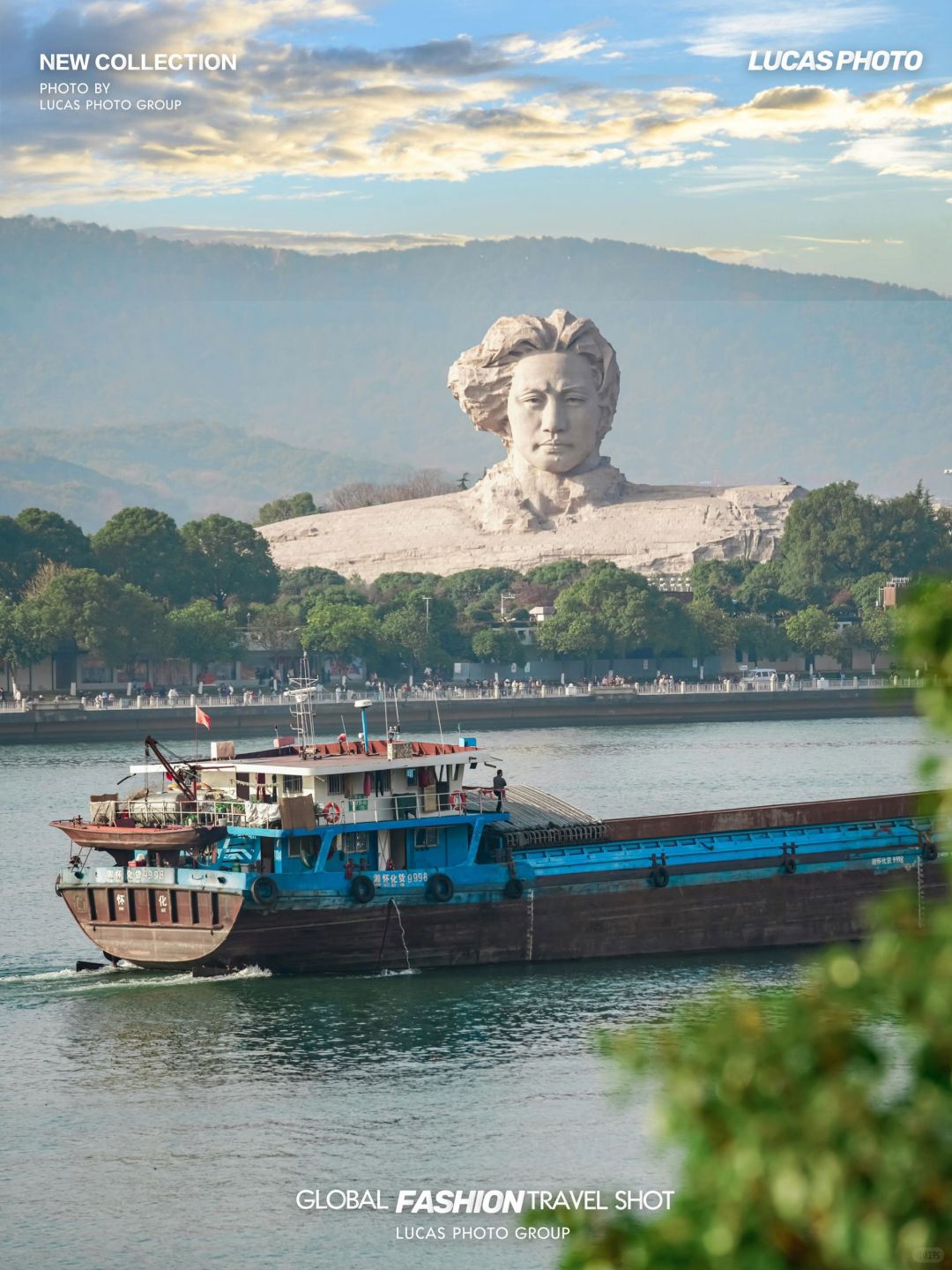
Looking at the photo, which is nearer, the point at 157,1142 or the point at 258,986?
the point at 157,1142

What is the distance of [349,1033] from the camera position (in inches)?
1368

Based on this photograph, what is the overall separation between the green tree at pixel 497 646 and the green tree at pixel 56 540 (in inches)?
1065

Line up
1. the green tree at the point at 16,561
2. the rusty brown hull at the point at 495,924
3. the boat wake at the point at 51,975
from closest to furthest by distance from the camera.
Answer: the rusty brown hull at the point at 495,924 < the boat wake at the point at 51,975 < the green tree at the point at 16,561

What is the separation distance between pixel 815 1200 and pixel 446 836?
109 feet

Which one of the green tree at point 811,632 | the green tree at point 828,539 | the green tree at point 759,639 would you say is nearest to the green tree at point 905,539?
the green tree at point 828,539

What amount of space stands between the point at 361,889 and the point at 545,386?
410 ft

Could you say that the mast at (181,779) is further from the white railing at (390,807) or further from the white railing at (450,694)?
the white railing at (450,694)

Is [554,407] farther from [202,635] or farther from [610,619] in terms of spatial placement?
[202,635]

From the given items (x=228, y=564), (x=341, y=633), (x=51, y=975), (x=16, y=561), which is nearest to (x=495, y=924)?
(x=51, y=975)

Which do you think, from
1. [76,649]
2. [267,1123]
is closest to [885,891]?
[267,1123]

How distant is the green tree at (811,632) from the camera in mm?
151375

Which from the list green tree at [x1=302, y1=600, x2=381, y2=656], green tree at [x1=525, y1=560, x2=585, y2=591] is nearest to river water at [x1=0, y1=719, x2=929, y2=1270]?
green tree at [x1=302, y1=600, x2=381, y2=656]

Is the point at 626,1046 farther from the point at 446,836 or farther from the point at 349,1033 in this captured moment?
the point at 446,836

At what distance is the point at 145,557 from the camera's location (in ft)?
494
